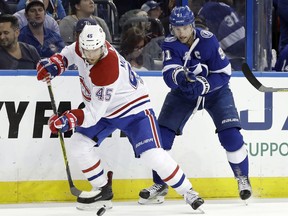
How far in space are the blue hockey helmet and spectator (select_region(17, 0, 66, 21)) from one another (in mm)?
851

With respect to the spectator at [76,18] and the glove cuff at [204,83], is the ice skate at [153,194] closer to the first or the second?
the glove cuff at [204,83]

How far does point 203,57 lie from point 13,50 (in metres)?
1.18

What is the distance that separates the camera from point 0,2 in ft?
20.9

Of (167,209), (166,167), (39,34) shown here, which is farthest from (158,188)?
(39,34)

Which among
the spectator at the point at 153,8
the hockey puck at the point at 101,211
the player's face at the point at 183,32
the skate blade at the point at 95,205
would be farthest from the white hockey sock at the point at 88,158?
the spectator at the point at 153,8

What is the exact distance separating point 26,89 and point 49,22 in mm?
517

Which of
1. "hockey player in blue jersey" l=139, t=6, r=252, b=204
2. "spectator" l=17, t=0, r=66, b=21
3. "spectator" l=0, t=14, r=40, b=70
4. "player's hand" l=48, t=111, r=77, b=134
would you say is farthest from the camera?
"spectator" l=17, t=0, r=66, b=21

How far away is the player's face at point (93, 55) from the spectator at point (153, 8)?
98cm

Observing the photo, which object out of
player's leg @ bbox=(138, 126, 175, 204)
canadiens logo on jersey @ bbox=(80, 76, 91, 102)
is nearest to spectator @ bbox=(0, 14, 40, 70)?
canadiens logo on jersey @ bbox=(80, 76, 91, 102)

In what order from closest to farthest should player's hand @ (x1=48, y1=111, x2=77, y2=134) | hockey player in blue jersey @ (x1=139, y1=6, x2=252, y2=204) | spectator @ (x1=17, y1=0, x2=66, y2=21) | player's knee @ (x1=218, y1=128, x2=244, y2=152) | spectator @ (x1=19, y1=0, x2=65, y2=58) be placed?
player's hand @ (x1=48, y1=111, x2=77, y2=134)
hockey player in blue jersey @ (x1=139, y1=6, x2=252, y2=204)
player's knee @ (x1=218, y1=128, x2=244, y2=152)
spectator @ (x1=19, y1=0, x2=65, y2=58)
spectator @ (x1=17, y1=0, x2=66, y2=21)

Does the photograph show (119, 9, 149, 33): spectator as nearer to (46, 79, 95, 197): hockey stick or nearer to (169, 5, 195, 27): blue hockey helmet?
(169, 5, 195, 27): blue hockey helmet

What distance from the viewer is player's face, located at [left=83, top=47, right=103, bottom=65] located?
5.54 meters

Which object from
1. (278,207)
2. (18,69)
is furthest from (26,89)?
(278,207)

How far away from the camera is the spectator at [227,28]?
21.2ft
